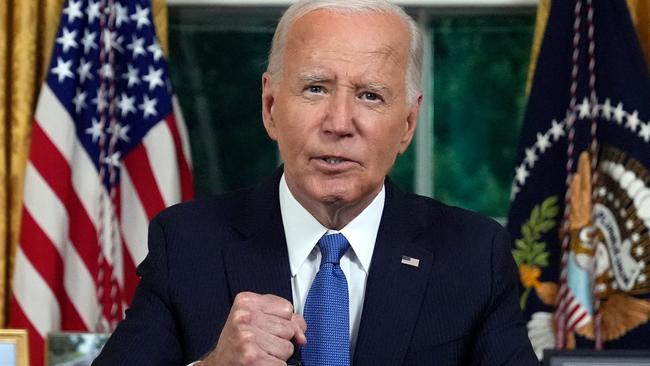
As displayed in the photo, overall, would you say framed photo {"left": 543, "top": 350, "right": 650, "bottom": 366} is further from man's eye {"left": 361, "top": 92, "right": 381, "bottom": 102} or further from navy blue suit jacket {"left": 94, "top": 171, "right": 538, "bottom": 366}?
man's eye {"left": 361, "top": 92, "right": 381, "bottom": 102}

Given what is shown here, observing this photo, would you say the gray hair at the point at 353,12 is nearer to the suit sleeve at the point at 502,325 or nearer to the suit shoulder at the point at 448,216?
A: the suit shoulder at the point at 448,216

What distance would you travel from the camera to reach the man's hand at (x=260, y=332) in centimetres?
196

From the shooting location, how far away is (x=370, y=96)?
2.28 m

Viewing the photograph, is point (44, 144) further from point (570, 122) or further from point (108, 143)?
point (570, 122)

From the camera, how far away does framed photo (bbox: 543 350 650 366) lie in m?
2.72

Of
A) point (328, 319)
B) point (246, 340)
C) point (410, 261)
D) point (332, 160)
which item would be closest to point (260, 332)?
point (246, 340)

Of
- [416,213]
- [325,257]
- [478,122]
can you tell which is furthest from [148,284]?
[478,122]

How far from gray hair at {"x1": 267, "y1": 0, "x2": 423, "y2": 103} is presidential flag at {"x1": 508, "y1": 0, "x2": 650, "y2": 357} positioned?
68.8 inches

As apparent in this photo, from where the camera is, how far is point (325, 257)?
234 centimetres

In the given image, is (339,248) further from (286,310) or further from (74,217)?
(74,217)

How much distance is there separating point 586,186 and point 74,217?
5.94 ft

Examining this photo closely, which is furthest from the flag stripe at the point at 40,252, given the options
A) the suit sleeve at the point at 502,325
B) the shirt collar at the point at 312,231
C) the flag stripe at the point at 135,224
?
Answer: the suit sleeve at the point at 502,325

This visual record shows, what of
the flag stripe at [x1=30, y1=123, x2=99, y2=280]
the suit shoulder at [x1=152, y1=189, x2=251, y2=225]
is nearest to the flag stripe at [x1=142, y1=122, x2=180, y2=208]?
the flag stripe at [x1=30, y1=123, x2=99, y2=280]

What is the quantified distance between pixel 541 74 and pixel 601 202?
0.50 metres
